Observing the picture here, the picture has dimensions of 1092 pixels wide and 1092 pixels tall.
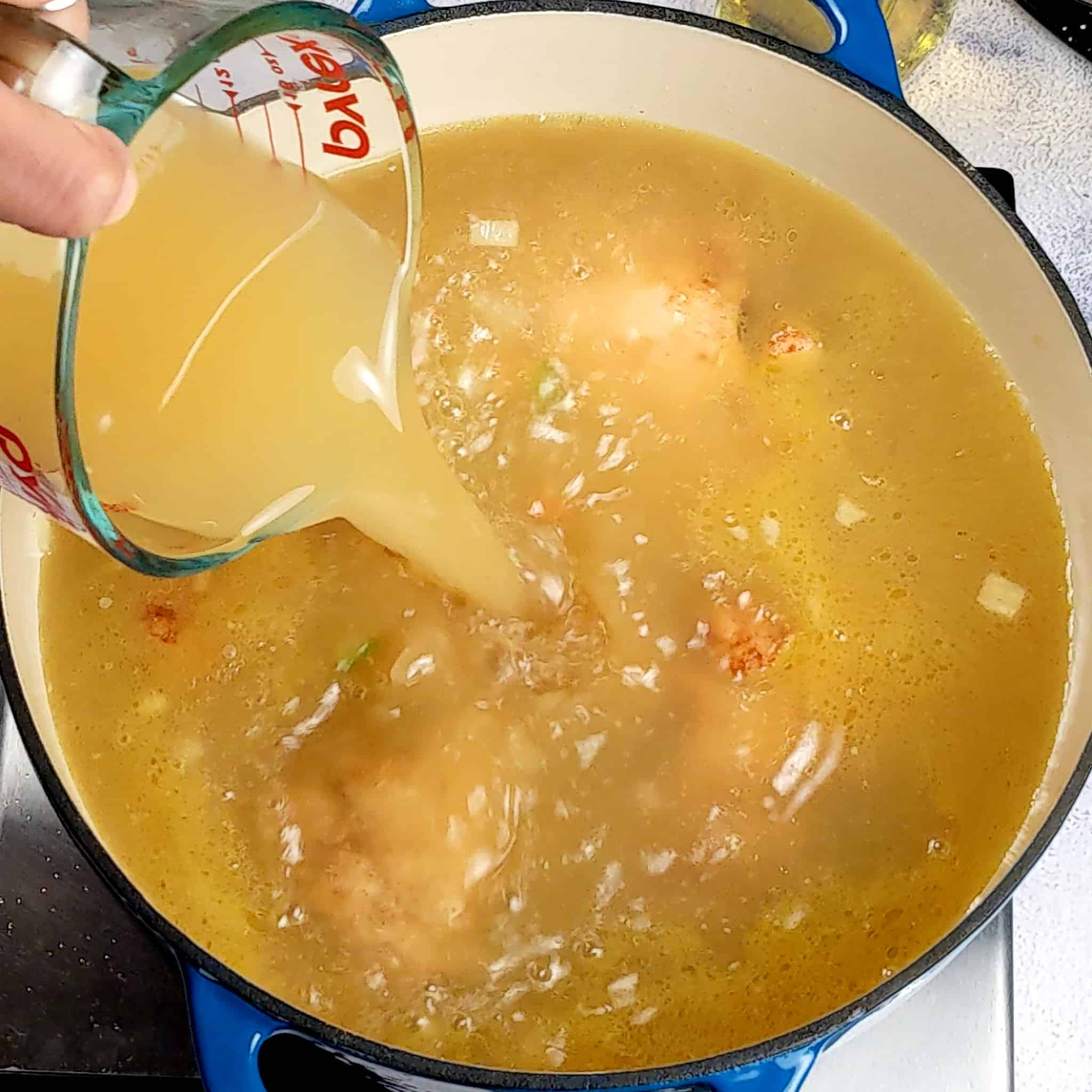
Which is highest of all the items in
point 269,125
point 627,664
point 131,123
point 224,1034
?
point 131,123

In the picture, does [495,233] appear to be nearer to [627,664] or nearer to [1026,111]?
[627,664]

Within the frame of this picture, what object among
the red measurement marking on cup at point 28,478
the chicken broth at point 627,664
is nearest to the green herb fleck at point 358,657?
the chicken broth at point 627,664

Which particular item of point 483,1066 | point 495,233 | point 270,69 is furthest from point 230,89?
point 483,1066

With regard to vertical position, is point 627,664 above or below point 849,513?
below

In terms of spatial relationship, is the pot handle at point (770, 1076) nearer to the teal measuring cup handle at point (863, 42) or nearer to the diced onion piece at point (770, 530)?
the diced onion piece at point (770, 530)

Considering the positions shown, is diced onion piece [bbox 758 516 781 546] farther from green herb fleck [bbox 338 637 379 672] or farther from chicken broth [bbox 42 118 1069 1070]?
green herb fleck [bbox 338 637 379 672]

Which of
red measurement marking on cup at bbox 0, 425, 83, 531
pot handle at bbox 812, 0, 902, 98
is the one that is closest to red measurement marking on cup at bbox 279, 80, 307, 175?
red measurement marking on cup at bbox 0, 425, 83, 531
